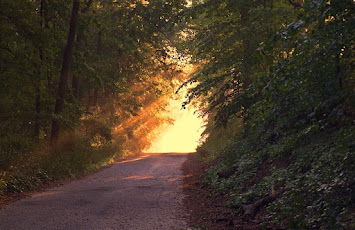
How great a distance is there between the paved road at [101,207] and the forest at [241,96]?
1394 mm

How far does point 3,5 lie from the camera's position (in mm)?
13711

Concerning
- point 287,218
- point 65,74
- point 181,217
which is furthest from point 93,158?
point 287,218

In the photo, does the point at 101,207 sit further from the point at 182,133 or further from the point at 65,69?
the point at 182,133

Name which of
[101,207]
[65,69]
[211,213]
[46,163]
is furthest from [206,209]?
[65,69]

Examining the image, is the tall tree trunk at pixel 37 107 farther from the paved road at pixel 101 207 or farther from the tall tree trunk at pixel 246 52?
the tall tree trunk at pixel 246 52

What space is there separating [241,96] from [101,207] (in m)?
4.77

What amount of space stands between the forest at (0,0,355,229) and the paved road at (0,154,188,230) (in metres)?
1.39

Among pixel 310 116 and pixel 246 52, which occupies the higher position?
pixel 246 52

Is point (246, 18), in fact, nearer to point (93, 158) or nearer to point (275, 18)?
point (275, 18)

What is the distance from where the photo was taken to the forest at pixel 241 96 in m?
6.20

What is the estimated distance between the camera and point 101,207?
966 centimetres

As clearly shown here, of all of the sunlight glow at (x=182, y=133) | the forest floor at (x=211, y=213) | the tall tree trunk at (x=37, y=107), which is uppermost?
the sunlight glow at (x=182, y=133)

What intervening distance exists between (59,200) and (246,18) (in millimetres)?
10733

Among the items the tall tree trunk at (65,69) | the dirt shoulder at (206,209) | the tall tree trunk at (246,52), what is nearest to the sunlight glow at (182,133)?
the tall tree trunk at (65,69)
